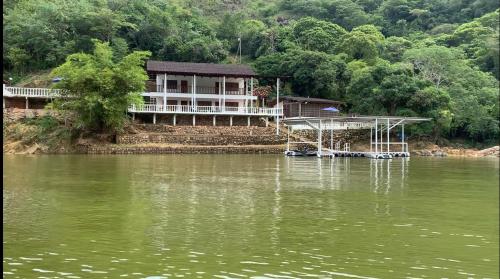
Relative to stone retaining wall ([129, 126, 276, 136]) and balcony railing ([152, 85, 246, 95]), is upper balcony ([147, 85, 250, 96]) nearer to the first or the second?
balcony railing ([152, 85, 246, 95])

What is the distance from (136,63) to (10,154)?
36.2ft

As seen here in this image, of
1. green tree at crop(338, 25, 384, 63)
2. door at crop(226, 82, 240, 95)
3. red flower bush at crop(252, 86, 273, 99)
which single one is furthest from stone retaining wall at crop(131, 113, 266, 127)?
green tree at crop(338, 25, 384, 63)

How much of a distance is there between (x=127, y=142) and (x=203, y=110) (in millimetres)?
8333

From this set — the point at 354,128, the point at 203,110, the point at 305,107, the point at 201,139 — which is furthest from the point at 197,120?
the point at 354,128

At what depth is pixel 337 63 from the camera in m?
53.9

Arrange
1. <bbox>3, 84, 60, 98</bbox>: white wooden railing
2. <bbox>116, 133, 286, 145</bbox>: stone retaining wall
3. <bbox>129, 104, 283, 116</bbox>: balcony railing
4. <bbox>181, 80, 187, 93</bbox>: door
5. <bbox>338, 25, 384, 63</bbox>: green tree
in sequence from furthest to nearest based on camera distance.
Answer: <bbox>338, 25, 384, 63</bbox>: green tree
<bbox>181, 80, 187, 93</bbox>: door
<bbox>129, 104, 283, 116</bbox>: balcony railing
<bbox>3, 84, 60, 98</bbox>: white wooden railing
<bbox>116, 133, 286, 145</bbox>: stone retaining wall

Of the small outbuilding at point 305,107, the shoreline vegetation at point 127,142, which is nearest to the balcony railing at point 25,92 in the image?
the shoreline vegetation at point 127,142

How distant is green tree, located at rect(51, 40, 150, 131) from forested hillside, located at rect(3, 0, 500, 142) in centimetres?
1515

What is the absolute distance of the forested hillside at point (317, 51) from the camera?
45.7m

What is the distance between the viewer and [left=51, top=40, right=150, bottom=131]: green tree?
36844 millimetres

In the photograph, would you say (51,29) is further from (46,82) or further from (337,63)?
(337,63)

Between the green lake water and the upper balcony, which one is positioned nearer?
the green lake water

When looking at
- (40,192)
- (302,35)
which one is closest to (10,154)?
(40,192)

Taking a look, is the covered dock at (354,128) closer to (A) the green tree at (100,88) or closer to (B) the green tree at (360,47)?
(A) the green tree at (100,88)
